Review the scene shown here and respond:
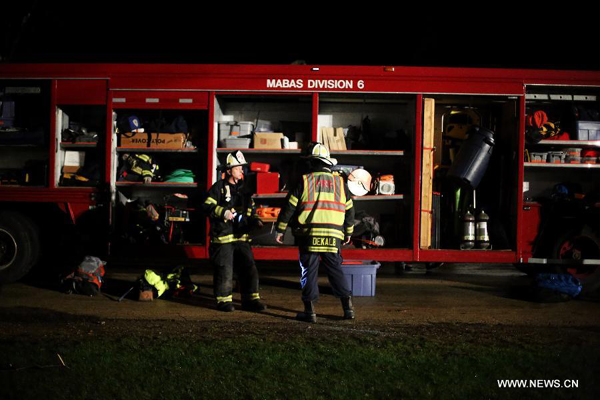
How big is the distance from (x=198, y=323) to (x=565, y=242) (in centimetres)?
495

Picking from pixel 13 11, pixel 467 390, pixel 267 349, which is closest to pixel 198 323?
pixel 267 349

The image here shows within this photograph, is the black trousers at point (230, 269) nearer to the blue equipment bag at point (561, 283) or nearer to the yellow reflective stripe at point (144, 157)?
the yellow reflective stripe at point (144, 157)

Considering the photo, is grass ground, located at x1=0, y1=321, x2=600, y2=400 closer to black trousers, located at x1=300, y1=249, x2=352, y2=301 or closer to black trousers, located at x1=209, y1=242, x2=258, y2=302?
black trousers, located at x1=300, y1=249, x2=352, y2=301

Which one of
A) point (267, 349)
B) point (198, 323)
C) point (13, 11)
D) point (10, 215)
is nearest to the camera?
point (267, 349)

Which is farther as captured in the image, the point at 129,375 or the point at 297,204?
the point at 297,204

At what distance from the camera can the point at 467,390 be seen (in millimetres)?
Answer: 3688

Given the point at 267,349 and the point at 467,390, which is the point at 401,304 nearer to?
the point at 267,349

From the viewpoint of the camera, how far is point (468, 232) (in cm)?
738

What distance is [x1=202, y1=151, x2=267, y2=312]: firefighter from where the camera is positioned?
621 cm

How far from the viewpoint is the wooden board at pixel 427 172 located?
739 cm

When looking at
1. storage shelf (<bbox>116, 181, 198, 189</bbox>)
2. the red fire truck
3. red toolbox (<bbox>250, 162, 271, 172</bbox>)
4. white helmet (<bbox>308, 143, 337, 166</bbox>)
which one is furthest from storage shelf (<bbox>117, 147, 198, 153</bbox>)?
white helmet (<bbox>308, 143, 337, 166</bbox>)

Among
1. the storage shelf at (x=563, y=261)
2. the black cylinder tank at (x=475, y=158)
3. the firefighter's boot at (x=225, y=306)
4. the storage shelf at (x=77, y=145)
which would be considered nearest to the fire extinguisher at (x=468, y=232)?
the black cylinder tank at (x=475, y=158)

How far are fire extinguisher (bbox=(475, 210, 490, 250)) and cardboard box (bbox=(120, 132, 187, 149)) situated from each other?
4.23 meters

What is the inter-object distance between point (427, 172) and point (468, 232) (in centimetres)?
97
